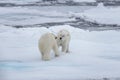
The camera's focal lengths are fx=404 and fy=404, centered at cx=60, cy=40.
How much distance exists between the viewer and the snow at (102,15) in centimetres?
1509

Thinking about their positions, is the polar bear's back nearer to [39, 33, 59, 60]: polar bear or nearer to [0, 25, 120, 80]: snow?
[39, 33, 59, 60]: polar bear

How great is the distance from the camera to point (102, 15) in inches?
650

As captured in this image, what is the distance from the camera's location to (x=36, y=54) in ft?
26.3

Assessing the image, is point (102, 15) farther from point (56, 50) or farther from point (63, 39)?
point (56, 50)

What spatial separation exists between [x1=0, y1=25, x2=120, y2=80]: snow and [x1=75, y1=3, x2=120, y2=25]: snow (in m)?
4.53

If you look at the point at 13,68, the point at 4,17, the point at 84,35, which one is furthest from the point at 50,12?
the point at 13,68

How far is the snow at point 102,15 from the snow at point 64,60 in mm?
4534

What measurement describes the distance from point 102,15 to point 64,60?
935cm

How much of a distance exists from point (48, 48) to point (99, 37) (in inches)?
128

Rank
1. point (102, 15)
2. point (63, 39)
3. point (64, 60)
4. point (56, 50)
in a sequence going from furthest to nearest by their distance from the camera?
1. point (102, 15)
2. point (63, 39)
3. point (56, 50)
4. point (64, 60)

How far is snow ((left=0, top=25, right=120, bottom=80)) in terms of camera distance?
20.6ft

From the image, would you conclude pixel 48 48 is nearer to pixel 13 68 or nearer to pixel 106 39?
pixel 13 68

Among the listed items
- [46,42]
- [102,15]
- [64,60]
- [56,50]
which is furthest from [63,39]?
[102,15]

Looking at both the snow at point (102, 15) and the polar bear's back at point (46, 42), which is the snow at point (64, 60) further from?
the snow at point (102, 15)
